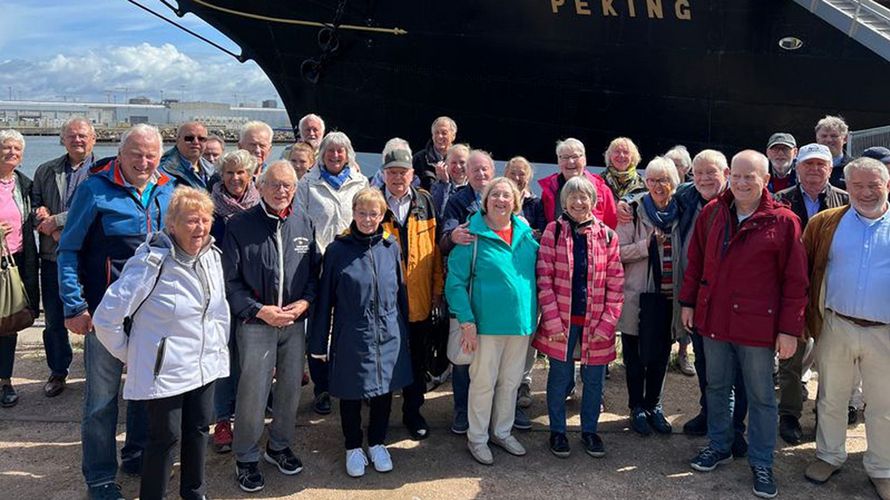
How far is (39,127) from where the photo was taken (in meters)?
67.6

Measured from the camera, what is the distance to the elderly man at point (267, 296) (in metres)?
2.94

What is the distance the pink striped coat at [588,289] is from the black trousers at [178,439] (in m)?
1.69

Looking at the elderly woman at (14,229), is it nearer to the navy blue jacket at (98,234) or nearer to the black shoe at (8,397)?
the black shoe at (8,397)

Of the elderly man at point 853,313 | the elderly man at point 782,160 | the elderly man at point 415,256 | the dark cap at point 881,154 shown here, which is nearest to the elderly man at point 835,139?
the dark cap at point 881,154

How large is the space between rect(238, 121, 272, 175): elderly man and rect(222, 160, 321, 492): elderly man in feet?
3.66

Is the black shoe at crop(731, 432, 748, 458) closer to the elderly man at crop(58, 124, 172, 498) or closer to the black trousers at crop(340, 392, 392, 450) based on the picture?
the black trousers at crop(340, 392, 392, 450)

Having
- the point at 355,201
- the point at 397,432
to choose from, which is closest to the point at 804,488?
the point at 397,432

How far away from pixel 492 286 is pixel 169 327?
1.53 meters

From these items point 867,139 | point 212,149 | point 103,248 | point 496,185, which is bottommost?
point 103,248

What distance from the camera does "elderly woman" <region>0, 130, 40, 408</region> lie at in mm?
3879

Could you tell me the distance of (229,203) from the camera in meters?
3.28

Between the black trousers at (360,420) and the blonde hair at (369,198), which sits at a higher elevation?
the blonde hair at (369,198)

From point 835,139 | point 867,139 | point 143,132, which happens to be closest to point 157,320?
point 143,132

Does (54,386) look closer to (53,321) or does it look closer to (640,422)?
(53,321)
